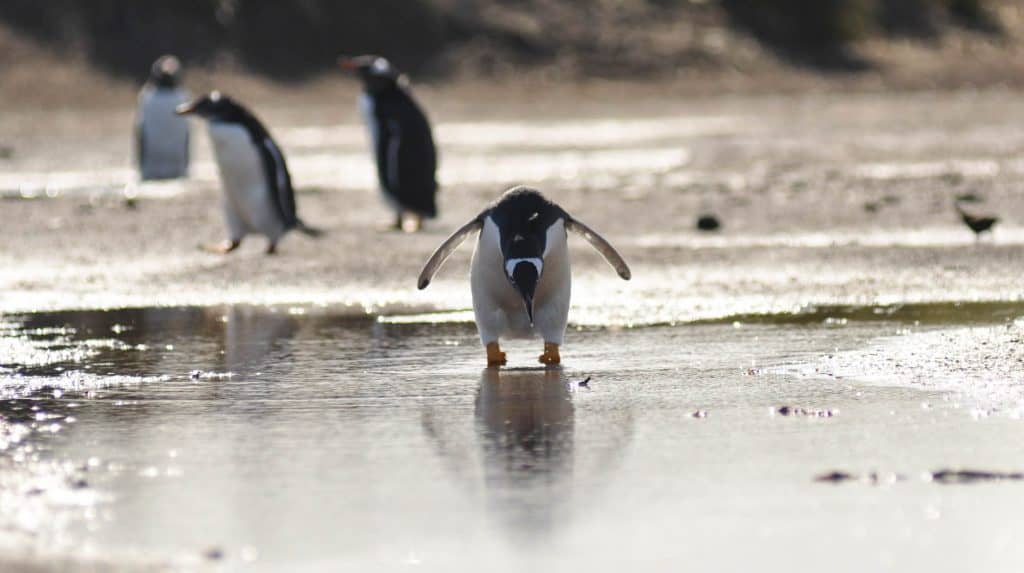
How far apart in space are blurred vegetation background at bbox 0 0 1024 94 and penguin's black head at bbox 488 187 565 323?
26.0 metres

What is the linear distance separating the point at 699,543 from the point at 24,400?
265 cm

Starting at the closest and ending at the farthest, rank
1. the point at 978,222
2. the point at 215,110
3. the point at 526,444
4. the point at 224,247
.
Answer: the point at 526,444
the point at 978,222
the point at 224,247
the point at 215,110

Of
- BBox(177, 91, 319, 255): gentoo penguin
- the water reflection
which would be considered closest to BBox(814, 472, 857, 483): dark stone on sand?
the water reflection

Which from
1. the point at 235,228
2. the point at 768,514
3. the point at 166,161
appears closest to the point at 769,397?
the point at 768,514

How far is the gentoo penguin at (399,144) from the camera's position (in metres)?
13.1

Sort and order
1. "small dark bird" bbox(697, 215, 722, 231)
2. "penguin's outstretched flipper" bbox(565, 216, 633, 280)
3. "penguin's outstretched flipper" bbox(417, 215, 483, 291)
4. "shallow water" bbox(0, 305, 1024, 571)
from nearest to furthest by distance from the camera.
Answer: "shallow water" bbox(0, 305, 1024, 571) < "penguin's outstretched flipper" bbox(417, 215, 483, 291) < "penguin's outstretched flipper" bbox(565, 216, 633, 280) < "small dark bird" bbox(697, 215, 722, 231)

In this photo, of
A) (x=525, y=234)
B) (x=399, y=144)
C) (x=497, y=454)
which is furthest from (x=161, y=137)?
(x=497, y=454)

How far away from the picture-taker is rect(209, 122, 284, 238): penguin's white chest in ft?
36.0

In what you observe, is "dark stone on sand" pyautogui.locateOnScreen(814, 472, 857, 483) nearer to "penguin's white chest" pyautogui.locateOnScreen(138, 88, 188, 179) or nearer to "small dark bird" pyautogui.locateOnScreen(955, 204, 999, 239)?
"small dark bird" pyautogui.locateOnScreen(955, 204, 999, 239)

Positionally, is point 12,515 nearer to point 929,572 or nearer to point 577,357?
point 929,572

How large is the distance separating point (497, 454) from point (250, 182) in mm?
6221

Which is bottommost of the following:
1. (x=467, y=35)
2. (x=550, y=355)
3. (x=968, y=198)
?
(x=550, y=355)

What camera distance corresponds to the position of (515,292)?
6.73 m

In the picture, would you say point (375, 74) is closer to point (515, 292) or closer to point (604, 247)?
point (604, 247)
